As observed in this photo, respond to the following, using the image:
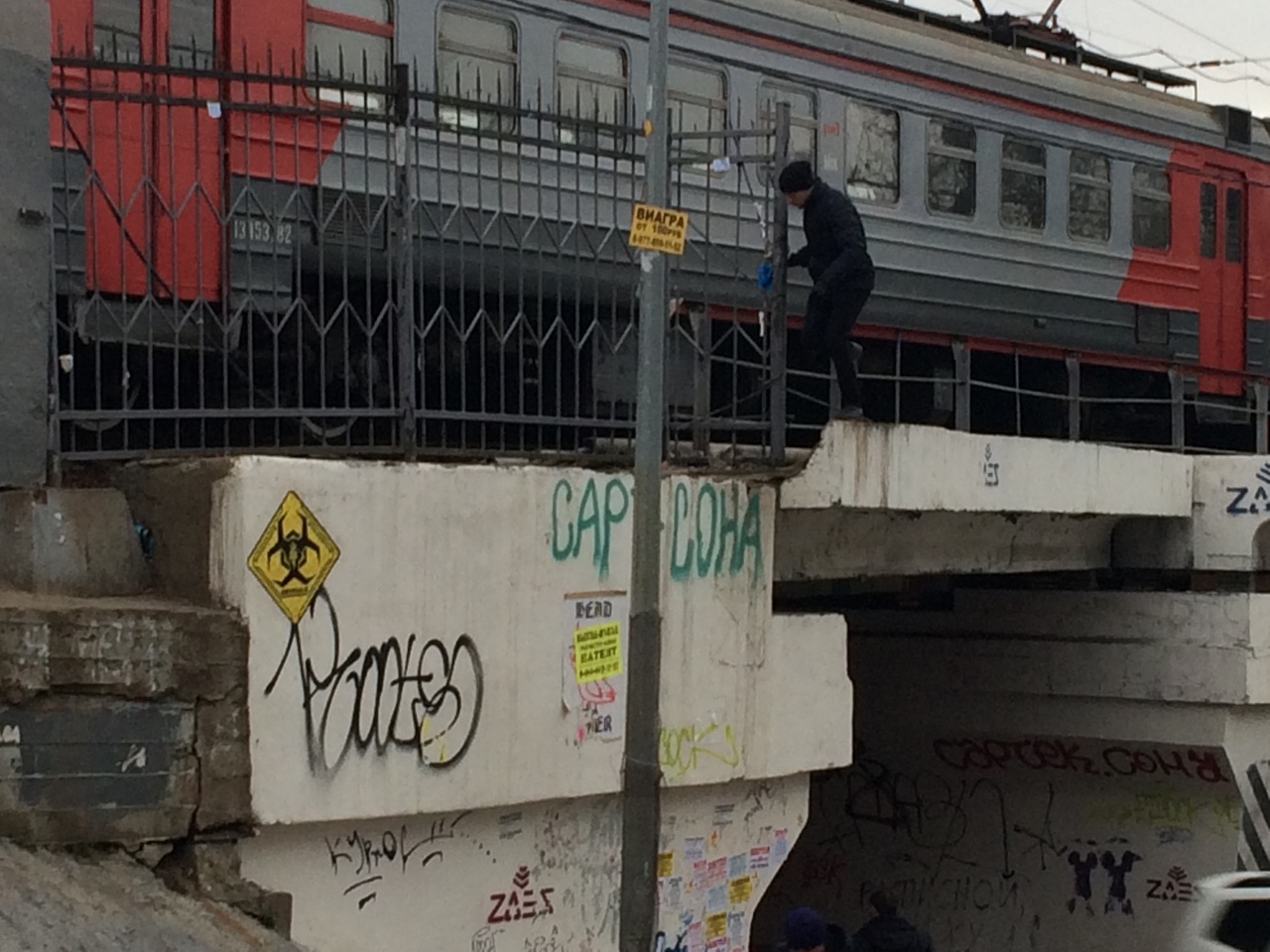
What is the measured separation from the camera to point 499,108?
8.20 metres

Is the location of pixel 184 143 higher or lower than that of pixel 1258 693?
higher

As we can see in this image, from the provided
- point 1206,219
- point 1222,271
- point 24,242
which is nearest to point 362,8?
point 24,242

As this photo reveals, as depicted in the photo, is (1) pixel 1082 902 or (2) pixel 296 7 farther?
(1) pixel 1082 902

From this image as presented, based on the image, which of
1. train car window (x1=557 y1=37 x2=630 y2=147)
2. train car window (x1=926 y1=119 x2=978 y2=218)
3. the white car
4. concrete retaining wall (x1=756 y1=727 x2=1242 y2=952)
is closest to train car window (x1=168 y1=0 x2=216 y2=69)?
train car window (x1=557 y1=37 x2=630 y2=147)

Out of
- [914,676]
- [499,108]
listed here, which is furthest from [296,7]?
[914,676]

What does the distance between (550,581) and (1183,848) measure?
287 inches

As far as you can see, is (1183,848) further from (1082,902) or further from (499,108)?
(499,108)

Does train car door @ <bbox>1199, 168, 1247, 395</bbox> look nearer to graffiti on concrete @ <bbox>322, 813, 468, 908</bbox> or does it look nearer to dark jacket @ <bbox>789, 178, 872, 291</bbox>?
dark jacket @ <bbox>789, 178, 872, 291</bbox>

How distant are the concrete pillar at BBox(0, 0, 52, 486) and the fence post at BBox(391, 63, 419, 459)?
144 cm

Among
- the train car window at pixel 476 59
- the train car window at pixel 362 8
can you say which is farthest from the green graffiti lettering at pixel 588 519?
the train car window at pixel 362 8

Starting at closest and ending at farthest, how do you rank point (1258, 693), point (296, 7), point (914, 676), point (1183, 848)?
point (296, 7) → point (1258, 693) → point (1183, 848) → point (914, 676)

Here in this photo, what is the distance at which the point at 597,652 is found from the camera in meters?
8.08

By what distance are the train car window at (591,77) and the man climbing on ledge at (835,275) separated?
7.79 feet

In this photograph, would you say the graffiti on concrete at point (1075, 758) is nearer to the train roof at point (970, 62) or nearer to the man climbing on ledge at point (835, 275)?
the man climbing on ledge at point (835, 275)
